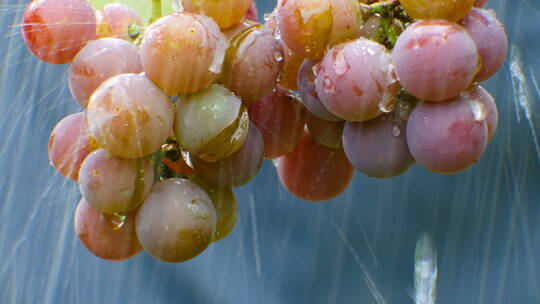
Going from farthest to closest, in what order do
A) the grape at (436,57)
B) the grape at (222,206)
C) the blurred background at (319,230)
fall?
the blurred background at (319,230), the grape at (222,206), the grape at (436,57)

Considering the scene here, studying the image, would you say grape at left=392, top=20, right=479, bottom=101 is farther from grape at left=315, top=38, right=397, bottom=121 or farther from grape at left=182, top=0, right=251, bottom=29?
grape at left=182, top=0, right=251, bottom=29

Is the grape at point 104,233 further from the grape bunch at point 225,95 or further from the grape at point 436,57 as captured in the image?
the grape at point 436,57

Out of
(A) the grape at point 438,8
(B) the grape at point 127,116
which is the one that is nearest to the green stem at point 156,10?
(B) the grape at point 127,116

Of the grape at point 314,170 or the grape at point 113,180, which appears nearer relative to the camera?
the grape at point 113,180

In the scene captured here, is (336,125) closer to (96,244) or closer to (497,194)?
(96,244)

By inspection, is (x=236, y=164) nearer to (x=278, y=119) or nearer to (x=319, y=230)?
(x=278, y=119)

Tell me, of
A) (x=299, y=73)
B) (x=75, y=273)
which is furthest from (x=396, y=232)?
(x=75, y=273)

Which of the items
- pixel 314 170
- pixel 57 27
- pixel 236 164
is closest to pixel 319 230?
pixel 314 170
